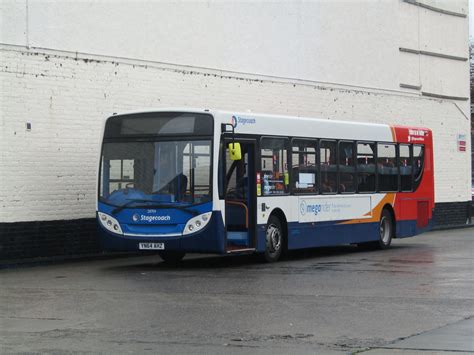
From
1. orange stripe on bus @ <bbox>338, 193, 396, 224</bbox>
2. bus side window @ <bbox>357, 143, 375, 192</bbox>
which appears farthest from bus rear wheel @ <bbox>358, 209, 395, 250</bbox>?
bus side window @ <bbox>357, 143, 375, 192</bbox>

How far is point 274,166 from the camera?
2003 cm

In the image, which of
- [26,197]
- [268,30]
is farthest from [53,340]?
→ [268,30]

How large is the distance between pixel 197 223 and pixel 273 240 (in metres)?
2.19

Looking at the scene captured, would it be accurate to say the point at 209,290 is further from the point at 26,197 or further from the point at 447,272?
the point at 26,197

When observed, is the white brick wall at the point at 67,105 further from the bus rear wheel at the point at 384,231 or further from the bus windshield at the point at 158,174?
the bus rear wheel at the point at 384,231

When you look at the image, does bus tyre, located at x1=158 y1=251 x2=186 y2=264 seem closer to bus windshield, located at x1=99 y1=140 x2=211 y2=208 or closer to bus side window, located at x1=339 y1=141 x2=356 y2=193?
bus windshield, located at x1=99 y1=140 x2=211 y2=208

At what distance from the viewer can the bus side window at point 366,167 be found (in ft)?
75.4

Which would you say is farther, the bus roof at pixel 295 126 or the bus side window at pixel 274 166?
the bus side window at pixel 274 166

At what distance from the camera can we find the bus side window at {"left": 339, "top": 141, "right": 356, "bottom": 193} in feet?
73.0

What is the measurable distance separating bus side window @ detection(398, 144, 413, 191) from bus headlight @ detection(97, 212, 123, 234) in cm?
837

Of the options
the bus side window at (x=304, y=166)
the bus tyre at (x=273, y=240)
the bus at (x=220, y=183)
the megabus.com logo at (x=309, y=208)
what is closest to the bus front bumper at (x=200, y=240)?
the bus at (x=220, y=183)

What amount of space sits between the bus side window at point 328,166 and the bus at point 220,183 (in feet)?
0.07

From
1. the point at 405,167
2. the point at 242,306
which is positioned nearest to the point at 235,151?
the point at 242,306

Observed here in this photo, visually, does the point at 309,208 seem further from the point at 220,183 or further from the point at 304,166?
the point at 220,183
